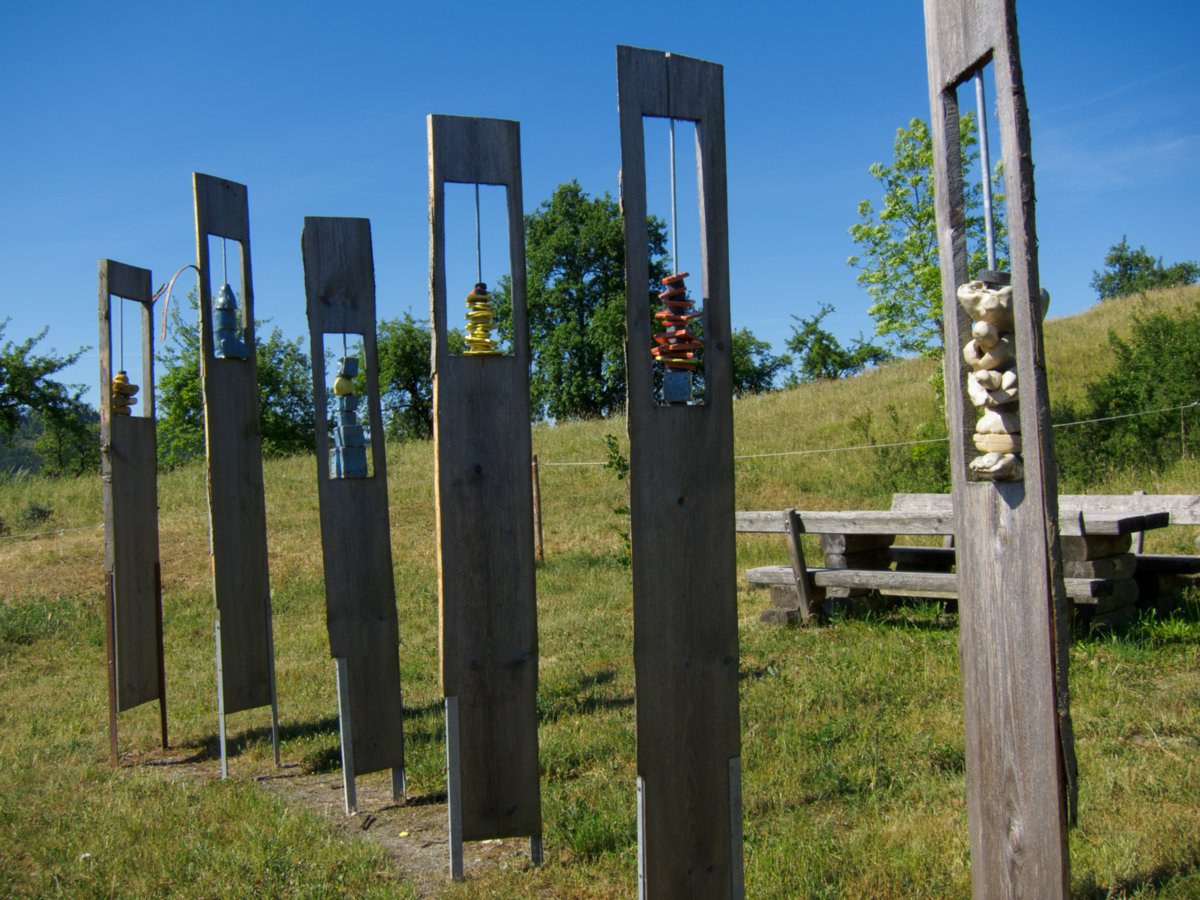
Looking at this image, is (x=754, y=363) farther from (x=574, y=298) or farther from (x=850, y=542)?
(x=850, y=542)

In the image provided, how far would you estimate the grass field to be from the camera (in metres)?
3.79

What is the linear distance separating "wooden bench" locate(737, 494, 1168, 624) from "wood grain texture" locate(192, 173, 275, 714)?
177 inches

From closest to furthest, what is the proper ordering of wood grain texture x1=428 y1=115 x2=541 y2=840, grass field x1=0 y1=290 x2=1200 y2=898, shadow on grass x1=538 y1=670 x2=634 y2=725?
grass field x1=0 y1=290 x2=1200 y2=898 → wood grain texture x1=428 y1=115 x2=541 y2=840 → shadow on grass x1=538 y1=670 x2=634 y2=725

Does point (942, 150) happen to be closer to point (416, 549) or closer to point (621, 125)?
point (621, 125)

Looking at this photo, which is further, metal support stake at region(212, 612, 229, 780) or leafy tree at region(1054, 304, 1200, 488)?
leafy tree at region(1054, 304, 1200, 488)

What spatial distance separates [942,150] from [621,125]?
42.9 inches

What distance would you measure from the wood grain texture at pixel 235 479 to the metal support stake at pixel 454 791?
7.52 feet

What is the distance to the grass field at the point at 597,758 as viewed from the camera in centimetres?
379

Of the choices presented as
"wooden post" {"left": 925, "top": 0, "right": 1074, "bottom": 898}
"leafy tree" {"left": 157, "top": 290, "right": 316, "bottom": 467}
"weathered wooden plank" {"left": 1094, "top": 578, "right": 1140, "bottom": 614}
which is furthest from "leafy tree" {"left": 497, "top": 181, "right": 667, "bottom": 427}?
"wooden post" {"left": 925, "top": 0, "right": 1074, "bottom": 898}

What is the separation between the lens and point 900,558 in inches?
353

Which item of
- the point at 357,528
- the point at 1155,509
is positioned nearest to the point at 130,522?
the point at 357,528

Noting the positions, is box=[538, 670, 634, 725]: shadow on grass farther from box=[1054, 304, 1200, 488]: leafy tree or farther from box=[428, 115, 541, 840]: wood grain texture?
box=[1054, 304, 1200, 488]: leafy tree

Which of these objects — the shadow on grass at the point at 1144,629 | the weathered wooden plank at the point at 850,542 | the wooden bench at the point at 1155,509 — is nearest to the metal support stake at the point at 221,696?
the weathered wooden plank at the point at 850,542

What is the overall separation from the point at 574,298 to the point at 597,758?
40145 millimetres
